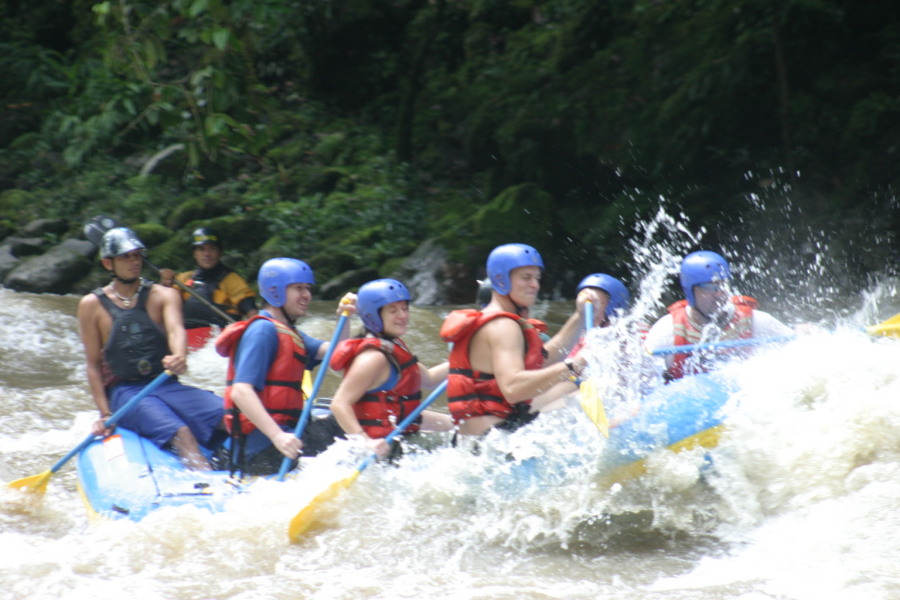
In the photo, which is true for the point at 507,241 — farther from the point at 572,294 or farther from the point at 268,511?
the point at 268,511

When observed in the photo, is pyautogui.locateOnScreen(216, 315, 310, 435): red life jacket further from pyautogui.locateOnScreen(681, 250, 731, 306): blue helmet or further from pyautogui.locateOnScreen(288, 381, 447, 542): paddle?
pyautogui.locateOnScreen(681, 250, 731, 306): blue helmet

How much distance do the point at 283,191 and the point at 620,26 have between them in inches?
188

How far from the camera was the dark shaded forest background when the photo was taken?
1055cm

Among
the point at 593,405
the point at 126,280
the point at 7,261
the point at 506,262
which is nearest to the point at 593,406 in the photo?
the point at 593,405

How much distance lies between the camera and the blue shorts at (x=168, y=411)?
4898 millimetres

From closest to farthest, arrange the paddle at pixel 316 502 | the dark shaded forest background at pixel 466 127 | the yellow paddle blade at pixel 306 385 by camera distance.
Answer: the paddle at pixel 316 502 → the yellow paddle blade at pixel 306 385 → the dark shaded forest background at pixel 466 127

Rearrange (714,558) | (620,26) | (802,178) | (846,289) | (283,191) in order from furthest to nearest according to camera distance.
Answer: (283,191), (620,26), (802,178), (846,289), (714,558)

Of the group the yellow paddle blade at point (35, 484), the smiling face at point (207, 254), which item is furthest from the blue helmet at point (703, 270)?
the smiling face at point (207, 254)

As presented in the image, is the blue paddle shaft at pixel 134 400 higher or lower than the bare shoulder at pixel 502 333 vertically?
lower

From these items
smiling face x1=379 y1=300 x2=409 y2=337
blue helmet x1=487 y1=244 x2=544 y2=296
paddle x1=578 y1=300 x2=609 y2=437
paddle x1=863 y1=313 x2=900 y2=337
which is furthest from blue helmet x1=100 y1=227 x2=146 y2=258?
paddle x1=863 y1=313 x2=900 y2=337

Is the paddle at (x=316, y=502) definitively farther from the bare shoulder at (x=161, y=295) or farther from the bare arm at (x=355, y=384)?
the bare shoulder at (x=161, y=295)

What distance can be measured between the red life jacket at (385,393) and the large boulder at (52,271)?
25.4 feet

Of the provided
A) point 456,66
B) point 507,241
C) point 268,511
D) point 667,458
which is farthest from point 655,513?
point 456,66

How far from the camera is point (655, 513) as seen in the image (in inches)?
172
